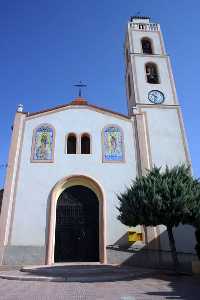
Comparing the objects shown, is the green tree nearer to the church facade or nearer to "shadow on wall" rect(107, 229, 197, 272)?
"shadow on wall" rect(107, 229, 197, 272)

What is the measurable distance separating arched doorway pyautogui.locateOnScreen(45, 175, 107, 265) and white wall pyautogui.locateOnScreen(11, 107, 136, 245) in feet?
0.95

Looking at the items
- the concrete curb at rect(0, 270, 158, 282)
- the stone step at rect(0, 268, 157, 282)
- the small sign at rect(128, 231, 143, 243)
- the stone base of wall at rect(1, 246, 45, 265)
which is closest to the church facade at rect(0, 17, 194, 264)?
the stone base of wall at rect(1, 246, 45, 265)

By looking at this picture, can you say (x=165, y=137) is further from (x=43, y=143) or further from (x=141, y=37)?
(x=141, y=37)

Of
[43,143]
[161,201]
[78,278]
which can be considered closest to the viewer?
[78,278]

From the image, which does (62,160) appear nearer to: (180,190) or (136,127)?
(136,127)

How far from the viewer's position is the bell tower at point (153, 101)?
18.6 meters

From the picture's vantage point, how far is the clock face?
834 inches

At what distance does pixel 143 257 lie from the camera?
15188 mm

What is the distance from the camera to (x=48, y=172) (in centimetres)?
1709

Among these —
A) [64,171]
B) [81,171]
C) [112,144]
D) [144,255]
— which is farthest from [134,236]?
[112,144]

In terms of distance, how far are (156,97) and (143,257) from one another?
12219mm

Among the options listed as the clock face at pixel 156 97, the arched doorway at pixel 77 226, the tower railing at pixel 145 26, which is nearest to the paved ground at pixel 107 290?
the arched doorway at pixel 77 226

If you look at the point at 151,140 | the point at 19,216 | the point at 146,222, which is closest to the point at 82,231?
the point at 19,216

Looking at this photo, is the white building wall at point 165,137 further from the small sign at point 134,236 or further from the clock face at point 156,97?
the small sign at point 134,236
